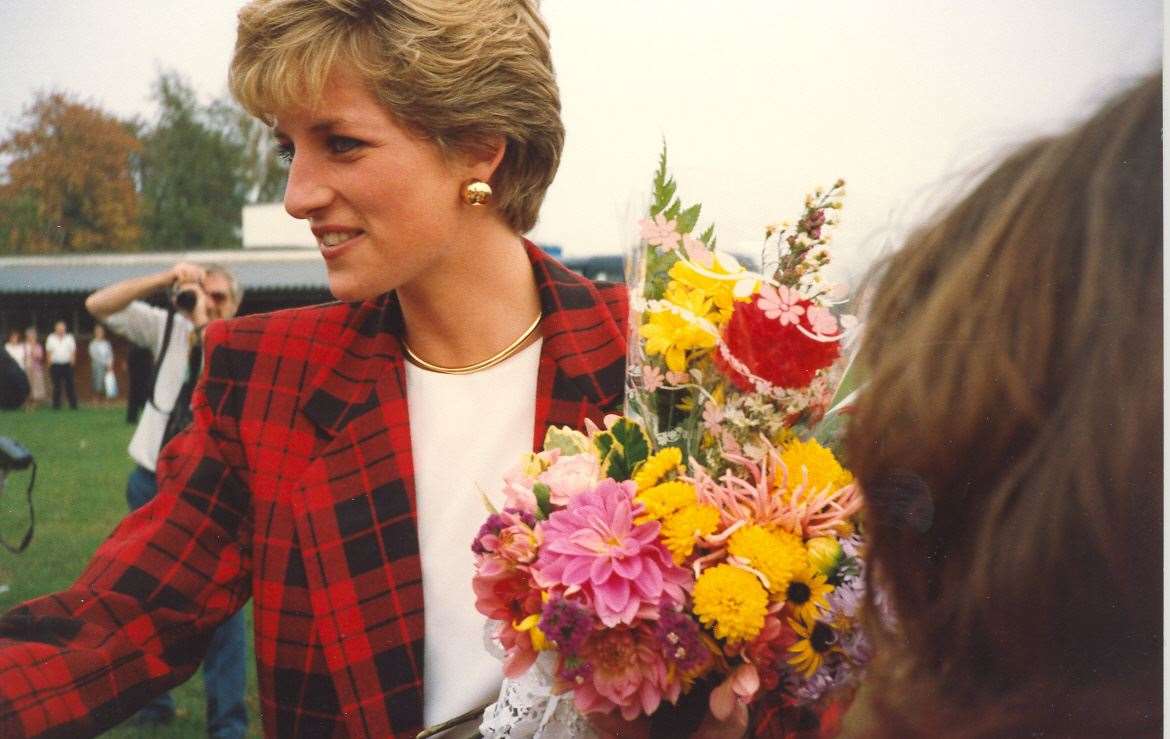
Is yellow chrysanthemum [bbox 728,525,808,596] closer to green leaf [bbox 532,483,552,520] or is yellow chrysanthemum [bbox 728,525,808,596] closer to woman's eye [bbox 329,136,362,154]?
green leaf [bbox 532,483,552,520]

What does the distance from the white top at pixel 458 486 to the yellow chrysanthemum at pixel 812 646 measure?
430 mm

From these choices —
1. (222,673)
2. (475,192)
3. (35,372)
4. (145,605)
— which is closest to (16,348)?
(35,372)

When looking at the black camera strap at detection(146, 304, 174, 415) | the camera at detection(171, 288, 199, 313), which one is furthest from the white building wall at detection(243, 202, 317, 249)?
the black camera strap at detection(146, 304, 174, 415)

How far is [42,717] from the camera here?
1.25 meters

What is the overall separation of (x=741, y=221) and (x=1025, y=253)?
495 millimetres

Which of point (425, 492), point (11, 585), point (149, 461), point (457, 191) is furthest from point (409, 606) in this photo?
point (149, 461)

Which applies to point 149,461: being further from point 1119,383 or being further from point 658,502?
point 1119,383

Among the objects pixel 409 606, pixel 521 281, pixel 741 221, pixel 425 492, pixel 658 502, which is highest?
pixel 741 221

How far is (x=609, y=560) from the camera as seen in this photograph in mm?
990

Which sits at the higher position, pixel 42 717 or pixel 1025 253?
pixel 1025 253

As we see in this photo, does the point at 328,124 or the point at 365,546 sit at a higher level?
the point at 328,124

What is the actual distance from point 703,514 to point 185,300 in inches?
85.5

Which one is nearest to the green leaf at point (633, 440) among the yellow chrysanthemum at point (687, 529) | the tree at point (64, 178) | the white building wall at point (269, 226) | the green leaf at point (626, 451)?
the green leaf at point (626, 451)

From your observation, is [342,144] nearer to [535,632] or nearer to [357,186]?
[357,186]
